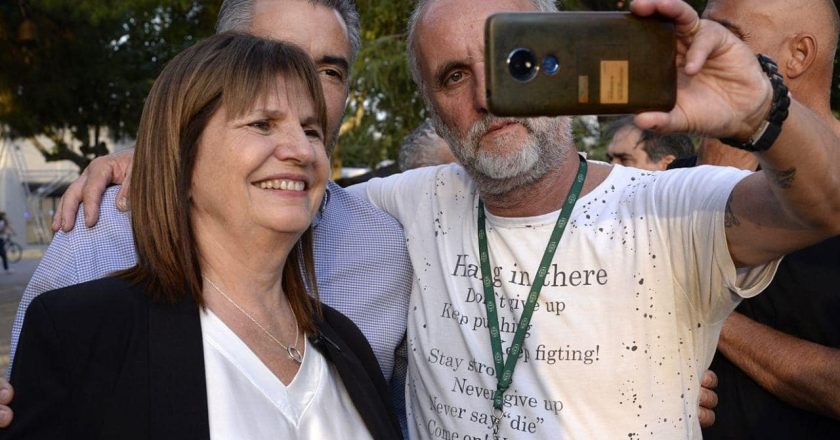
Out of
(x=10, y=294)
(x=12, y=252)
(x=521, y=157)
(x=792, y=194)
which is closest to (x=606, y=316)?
(x=521, y=157)

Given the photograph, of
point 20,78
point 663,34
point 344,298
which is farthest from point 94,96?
point 663,34

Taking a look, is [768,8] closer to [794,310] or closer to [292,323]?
[794,310]

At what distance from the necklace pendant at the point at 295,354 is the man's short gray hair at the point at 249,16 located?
→ 3.93ft

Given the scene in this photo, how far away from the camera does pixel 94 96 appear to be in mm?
18969

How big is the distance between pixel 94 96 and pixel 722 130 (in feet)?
62.7

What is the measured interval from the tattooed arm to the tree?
13710 mm

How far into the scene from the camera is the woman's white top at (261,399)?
2.07 m

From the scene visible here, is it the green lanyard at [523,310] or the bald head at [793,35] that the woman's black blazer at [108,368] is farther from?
the bald head at [793,35]

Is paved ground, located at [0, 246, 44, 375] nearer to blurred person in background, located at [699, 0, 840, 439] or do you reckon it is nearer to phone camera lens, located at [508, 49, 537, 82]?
blurred person in background, located at [699, 0, 840, 439]

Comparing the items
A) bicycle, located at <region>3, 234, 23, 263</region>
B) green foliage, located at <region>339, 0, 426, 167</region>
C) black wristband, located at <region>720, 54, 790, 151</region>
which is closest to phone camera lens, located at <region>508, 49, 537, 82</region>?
black wristband, located at <region>720, 54, 790, 151</region>

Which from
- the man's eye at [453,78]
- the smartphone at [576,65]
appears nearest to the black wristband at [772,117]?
the smartphone at [576,65]

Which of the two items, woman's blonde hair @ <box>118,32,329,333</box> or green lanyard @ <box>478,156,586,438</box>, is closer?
woman's blonde hair @ <box>118,32,329,333</box>

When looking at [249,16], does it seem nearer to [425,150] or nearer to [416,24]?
[416,24]

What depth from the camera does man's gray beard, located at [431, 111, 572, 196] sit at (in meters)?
2.50
